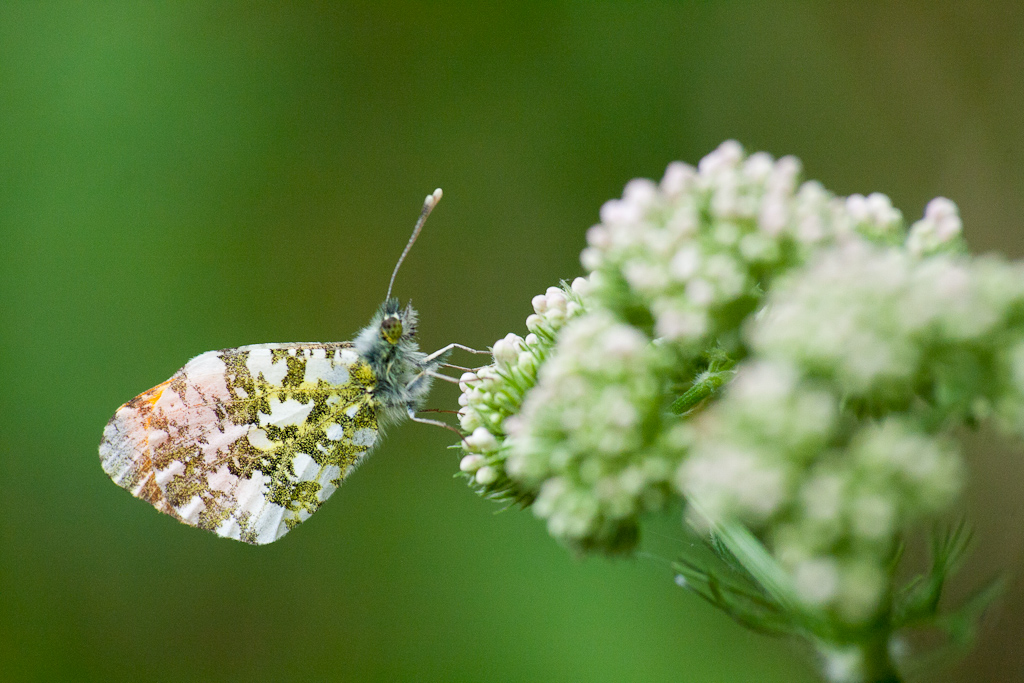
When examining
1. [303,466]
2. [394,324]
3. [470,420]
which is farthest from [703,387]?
[303,466]

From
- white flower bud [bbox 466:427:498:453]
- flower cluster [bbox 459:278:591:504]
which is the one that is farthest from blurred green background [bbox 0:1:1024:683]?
white flower bud [bbox 466:427:498:453]

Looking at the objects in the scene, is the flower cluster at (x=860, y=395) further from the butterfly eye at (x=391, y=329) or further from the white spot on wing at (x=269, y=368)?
the white spot on wing at (x=269, y=368)

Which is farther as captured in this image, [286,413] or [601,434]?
[286,413]

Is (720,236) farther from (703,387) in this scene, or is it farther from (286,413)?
(286,413)

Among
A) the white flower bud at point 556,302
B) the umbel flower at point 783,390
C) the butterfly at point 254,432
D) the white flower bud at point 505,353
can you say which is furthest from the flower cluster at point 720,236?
the butterfly at point 254,432

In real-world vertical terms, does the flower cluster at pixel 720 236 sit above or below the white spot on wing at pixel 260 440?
below

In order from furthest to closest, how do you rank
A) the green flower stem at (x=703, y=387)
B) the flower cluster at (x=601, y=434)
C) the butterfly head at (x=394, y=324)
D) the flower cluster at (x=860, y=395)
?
the butterfly head at (x=394, y=324)
the green flower stem at (x=703, y=387)
the flower cluster at (x=601, y=434)
the flower cluster at (x=860, y=395)
